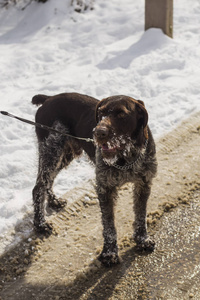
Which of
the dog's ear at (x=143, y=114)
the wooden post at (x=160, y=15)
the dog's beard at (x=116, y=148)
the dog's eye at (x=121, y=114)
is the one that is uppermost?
the dog's eye at (x=121, y=114)

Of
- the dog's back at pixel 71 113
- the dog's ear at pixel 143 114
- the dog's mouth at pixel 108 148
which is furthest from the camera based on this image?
the dog's back at pixel 71 113

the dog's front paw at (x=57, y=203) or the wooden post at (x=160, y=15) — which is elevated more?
the wooden post at (x=160, y=15)

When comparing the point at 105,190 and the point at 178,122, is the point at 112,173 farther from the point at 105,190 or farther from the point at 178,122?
the point at 178,122

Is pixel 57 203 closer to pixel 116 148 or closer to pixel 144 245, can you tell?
pixel 144 245

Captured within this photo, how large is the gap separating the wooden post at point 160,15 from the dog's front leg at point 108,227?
18.7 ft

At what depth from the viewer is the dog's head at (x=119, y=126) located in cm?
→ 347

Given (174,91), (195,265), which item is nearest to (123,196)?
(195,265)

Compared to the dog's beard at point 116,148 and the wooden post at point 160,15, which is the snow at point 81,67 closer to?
the wooden post at point 160,15

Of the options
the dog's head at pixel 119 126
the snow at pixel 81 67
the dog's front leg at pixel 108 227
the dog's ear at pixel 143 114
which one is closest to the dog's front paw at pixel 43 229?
the snow at pixel 81 67

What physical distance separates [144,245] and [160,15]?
19.6 ft

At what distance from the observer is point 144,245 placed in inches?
169

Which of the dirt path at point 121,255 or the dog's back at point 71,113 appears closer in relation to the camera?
the dirt path at point 121,255

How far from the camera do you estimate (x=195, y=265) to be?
403cm

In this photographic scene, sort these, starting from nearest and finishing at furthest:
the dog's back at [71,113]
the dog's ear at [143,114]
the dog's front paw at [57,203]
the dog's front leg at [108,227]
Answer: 1. the dog's ear at [143,114]
2. the dog's front leg at [108,227]
3. the dog's back at [71,113]
4. the dog's front paw at [57,203]
